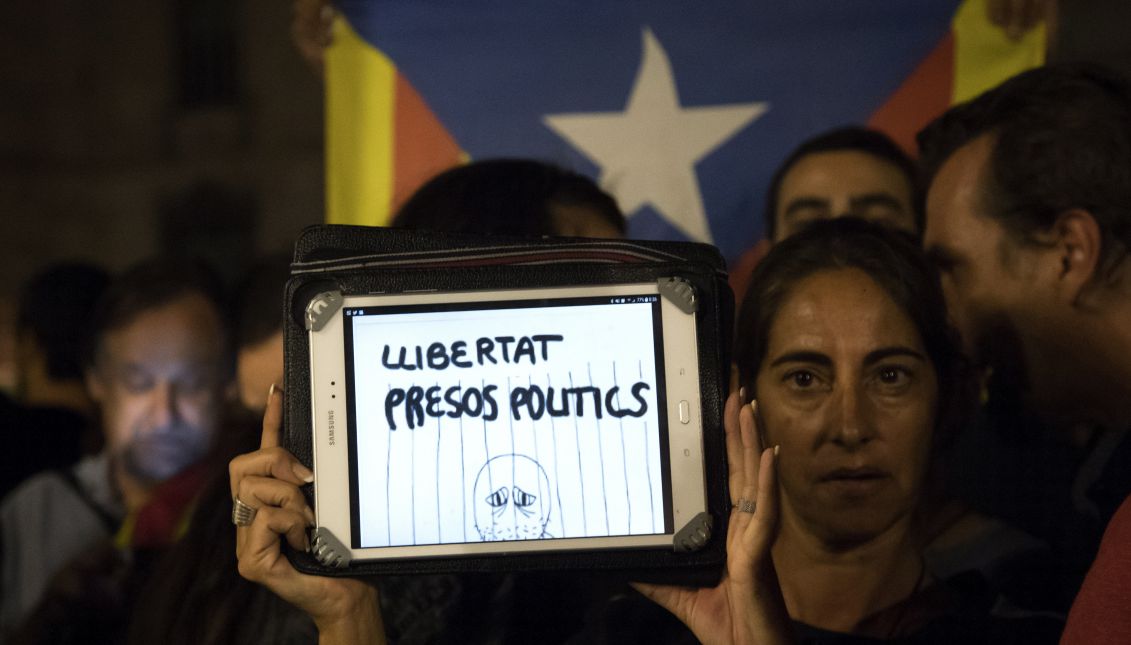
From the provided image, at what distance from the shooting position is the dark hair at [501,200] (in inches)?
64.6

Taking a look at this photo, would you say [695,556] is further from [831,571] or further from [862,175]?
[862,175]

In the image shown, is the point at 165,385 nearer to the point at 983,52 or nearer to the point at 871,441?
the point at 871,441

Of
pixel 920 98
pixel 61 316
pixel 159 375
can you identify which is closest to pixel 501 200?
pixel 920 98

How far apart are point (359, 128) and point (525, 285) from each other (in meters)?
1.13

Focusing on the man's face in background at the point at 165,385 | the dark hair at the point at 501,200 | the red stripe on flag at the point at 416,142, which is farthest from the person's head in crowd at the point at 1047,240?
the man's face in background at the point at 165,385

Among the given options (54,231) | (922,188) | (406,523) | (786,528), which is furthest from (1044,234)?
(54,231)

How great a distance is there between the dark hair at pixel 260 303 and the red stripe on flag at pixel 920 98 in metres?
1.02

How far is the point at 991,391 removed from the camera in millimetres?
1820

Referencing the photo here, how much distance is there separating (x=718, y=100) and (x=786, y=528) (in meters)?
0.86

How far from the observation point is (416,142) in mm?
2266

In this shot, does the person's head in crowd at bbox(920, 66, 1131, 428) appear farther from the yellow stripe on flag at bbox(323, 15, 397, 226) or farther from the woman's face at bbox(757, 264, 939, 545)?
the yellow stripe on flag at bbox(323, 15, 397, 226)

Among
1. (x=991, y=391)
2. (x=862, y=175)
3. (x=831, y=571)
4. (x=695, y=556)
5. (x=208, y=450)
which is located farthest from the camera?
(x=208, y=450)

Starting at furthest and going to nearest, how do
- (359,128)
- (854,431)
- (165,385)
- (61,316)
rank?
(61,316), (165,385), (359,128), (854,431)

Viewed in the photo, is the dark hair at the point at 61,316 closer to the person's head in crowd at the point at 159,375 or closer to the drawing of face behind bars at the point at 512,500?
the person's head in crowd at the point at 159,375
